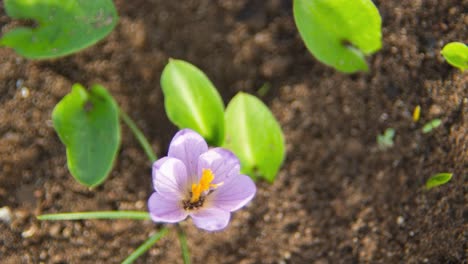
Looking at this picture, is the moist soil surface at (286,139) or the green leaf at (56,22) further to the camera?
the moist soil surface at (286,139)

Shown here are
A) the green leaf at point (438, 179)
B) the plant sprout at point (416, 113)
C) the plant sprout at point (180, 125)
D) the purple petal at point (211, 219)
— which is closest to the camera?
the purple petal at point (211, 219)

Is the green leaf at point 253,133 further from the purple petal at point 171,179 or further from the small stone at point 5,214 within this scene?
the small stone at point 5,214

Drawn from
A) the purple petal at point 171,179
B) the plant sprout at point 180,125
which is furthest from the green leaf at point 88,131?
the purple petal at point 171,179

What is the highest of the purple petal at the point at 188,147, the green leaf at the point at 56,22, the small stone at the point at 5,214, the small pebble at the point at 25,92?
the green leaf at the point at 56,22

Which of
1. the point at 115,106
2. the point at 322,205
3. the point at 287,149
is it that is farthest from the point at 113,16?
the point at 322,205

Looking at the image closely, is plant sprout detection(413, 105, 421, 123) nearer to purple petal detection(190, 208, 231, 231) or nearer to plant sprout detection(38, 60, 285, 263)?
plant sprout detection(38, 60, 285, 263)

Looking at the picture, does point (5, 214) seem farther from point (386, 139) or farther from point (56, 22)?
point (386, 139)

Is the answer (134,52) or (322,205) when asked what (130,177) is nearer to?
(134,52)
